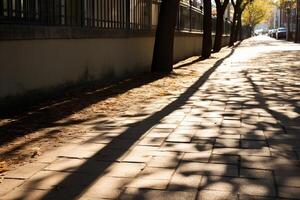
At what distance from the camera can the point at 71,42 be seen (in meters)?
10.1

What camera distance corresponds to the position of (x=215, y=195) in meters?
4.08

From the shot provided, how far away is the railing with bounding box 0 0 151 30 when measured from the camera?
27.7ft

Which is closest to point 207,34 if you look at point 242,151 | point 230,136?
point 230,136

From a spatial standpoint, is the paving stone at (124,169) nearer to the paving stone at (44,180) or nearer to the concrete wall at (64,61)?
the paving stone at (44,180)

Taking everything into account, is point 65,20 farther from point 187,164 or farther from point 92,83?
point 187,164

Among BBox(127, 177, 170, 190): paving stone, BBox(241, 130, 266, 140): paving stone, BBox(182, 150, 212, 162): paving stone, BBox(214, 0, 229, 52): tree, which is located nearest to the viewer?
BBox(127, 177, 170, 190): paving stone

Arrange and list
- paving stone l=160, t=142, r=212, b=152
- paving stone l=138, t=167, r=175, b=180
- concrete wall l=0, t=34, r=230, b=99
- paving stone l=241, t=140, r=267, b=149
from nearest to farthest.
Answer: paving stone l=138, t=167, r=175, b=180, paving stone l=160, t=142, r=212, b=152, paving stone l=241, t=140, r=267, b=149, concrete wall l=0, t=34, r=230, b=99

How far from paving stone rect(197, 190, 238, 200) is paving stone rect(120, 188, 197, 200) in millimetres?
62

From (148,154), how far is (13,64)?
3.39 m

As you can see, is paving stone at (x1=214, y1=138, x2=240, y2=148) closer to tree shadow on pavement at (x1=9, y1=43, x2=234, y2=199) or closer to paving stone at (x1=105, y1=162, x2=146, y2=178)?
tree shadow on pavement at (x1=9, y1=43, x2=234, y2=199)

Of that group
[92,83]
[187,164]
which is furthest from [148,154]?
[92,83]

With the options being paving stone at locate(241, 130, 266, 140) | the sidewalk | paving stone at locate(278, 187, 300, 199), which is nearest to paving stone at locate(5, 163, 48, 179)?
the sidewalk

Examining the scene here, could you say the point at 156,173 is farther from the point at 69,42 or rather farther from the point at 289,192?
the point at 69,42

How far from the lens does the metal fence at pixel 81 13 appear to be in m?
8.43
